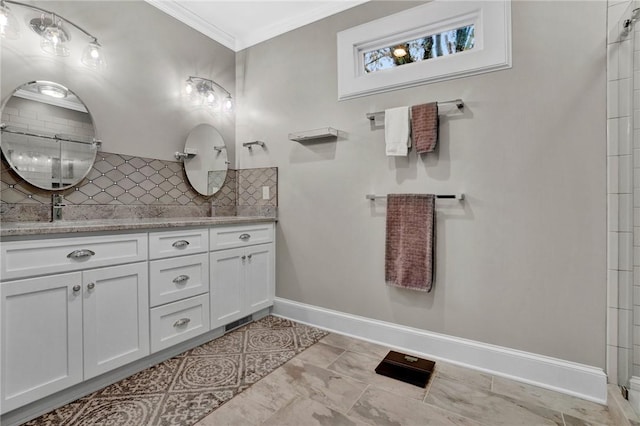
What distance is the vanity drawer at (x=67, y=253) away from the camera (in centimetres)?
140

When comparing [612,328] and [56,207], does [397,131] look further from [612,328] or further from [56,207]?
[56,207]

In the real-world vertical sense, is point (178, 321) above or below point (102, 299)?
below

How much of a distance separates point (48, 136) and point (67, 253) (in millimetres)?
909

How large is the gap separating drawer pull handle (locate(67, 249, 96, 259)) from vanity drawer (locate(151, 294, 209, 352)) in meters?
0.51

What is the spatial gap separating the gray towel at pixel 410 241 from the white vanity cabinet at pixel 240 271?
1.11m

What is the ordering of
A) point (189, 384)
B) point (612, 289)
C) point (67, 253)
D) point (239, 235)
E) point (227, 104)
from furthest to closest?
point (227, 104) < point (239, 235) < point (189, 384) < point (612, 289) < point (67, 253)

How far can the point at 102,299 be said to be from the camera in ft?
5.55

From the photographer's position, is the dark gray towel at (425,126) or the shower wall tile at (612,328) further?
the dark gray towel at (425,126)

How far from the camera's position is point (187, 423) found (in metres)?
1.48

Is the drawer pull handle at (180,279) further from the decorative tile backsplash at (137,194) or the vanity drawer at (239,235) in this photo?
the decorative tile backsplash at (137,194)

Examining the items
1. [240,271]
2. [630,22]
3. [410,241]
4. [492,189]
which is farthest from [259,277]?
[630,22]

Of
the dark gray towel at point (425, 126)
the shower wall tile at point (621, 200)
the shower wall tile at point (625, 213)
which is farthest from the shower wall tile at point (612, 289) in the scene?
the dark gray towel at point (425, 126)

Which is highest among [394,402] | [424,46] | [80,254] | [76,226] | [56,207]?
[424,46]

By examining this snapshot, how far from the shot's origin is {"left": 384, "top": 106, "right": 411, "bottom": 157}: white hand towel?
7.08ft
